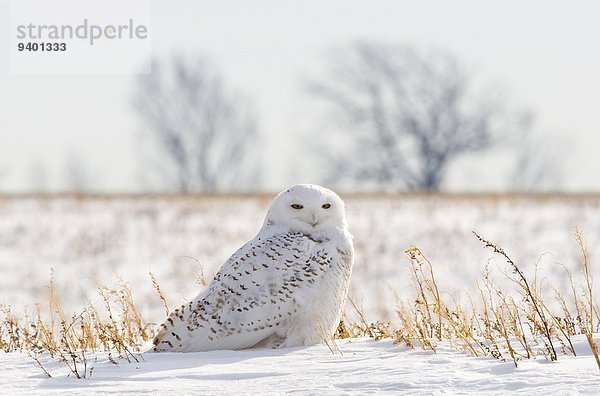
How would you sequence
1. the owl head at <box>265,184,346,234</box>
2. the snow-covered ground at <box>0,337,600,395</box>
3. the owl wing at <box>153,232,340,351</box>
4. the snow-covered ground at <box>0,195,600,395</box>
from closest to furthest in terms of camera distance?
the snow-covered ground at <box>0,337,600,395</box>
the snow-covered ground at <box>0,195,600,395</box>
the owl wing at <box>153,232,340,351</box>
the owl head at <box>265,184,346,234</box>

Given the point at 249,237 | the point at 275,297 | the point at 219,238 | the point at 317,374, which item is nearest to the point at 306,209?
the point at 275,297

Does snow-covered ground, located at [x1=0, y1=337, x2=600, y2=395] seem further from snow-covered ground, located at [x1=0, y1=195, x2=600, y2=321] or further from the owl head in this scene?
snow-covered ground, located at [x1=0, y1=195, x2=600, y2=321]

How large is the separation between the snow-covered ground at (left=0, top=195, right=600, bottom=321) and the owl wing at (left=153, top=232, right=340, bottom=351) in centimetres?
377

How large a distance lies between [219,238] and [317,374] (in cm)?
1250

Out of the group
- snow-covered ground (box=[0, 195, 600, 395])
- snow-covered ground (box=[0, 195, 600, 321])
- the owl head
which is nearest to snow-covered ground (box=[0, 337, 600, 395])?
snow-covered ground (box=[0, 195, 600, 395])

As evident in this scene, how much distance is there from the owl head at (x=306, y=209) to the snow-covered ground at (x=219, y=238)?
3.56 meters

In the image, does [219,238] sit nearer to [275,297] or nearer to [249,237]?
[249,237]

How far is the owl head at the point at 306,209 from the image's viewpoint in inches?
218

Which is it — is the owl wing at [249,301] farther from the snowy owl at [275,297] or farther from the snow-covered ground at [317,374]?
the snow-covered ground at [317,374]

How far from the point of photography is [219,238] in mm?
16844

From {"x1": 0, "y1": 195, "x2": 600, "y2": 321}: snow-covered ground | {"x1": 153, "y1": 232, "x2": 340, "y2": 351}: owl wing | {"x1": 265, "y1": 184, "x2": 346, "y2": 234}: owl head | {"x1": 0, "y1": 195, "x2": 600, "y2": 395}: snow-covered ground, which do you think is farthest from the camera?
{"x1": 0, "y1": 195, "x2": 600, "y2": 321}: snow-covered ground

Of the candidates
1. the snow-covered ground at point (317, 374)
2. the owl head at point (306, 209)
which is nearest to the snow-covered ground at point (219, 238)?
the owl head at point (306, 209)

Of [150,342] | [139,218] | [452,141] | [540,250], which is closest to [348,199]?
[139,218]

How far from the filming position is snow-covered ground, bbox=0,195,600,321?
13148mm
